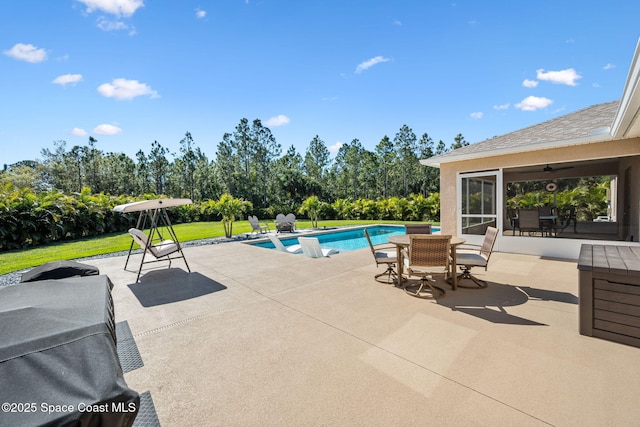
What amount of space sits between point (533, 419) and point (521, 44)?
12962 millimetres

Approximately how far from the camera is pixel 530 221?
8.84m

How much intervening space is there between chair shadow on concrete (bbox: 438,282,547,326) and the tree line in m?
31.2

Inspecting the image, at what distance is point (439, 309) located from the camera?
4133mm

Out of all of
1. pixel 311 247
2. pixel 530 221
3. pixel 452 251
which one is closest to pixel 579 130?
pixel 530 221

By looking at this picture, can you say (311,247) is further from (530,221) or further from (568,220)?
(568,220)

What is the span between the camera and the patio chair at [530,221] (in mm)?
8736

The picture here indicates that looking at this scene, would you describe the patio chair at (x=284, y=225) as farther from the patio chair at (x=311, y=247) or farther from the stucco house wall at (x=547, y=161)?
the stucco house wall at (x=547, y=161)

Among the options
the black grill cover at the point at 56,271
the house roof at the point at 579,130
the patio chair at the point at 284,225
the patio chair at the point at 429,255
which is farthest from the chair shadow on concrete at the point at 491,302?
the patio chair at the point at 284,225

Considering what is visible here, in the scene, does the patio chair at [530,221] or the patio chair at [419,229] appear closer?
the patio chair at [419,229]

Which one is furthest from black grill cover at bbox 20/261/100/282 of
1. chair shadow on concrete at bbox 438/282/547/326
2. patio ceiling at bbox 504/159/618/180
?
patio ceiling at bbox 504/159/618/180

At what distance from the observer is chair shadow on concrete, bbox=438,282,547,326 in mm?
3760

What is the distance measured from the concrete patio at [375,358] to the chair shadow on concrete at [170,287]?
0.17ft

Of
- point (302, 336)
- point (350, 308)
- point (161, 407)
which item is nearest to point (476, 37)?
point (350, 308)

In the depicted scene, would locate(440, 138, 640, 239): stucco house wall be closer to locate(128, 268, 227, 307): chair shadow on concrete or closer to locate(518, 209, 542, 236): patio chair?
locate(518, 209, 542, 236): patio chair
